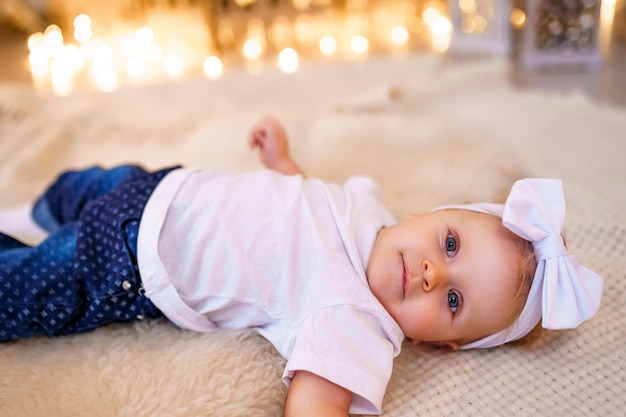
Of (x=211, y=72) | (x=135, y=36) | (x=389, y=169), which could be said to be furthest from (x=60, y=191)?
(x=135, y=36)

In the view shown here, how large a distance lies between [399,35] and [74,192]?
77.8 inches

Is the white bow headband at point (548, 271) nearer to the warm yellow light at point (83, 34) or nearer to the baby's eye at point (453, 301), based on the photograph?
the baby's eye at point (453, 301)

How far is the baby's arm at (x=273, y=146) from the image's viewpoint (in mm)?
1183

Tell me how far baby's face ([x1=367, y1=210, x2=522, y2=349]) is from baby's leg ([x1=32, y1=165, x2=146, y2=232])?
1.65 feet

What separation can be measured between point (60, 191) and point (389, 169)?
2.23ft

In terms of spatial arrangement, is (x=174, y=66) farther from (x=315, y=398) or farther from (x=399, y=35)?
(x=315, y=398)

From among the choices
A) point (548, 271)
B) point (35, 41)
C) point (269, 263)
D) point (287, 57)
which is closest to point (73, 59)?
point (35, 41)

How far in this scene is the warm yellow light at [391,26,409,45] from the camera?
8.95 feet

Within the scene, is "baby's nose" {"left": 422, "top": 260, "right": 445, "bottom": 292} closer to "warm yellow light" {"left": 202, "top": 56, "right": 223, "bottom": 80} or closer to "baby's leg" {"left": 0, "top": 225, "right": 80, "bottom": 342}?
"baby's leg" {"left": 0, "top": 225, "right": 80, "bottom": 342}

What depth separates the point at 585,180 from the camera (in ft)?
4.06

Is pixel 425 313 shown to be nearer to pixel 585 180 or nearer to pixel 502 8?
pixel 585 180

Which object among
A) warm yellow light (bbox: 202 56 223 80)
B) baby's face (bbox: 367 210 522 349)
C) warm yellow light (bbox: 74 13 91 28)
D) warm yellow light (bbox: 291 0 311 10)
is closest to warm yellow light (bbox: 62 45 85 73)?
warm yellow light (bbox: 74 13 91 28)

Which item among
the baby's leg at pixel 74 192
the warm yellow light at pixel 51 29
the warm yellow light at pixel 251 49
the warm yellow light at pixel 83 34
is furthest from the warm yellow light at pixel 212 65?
the baby's leg at pixel 74 192

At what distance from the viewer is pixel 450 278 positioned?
815 mm
